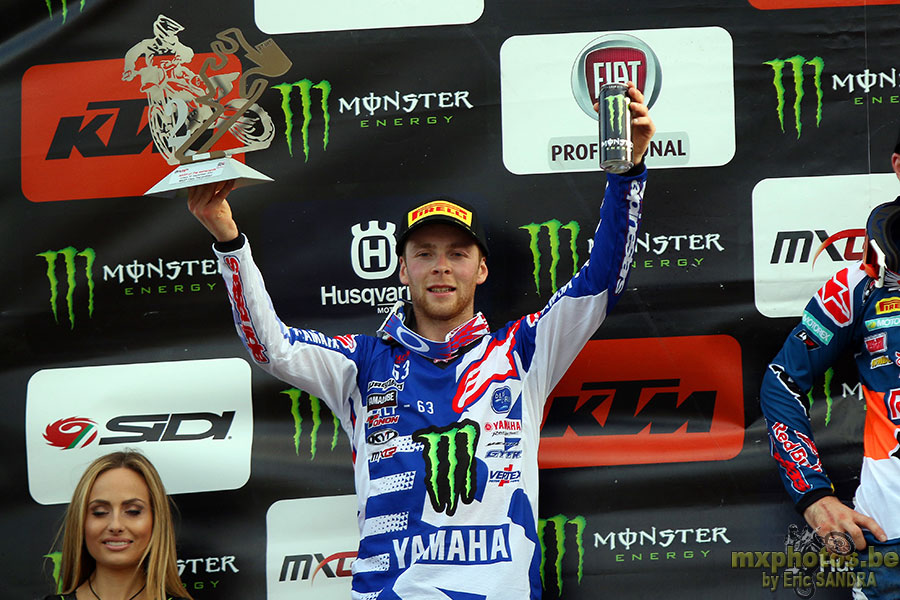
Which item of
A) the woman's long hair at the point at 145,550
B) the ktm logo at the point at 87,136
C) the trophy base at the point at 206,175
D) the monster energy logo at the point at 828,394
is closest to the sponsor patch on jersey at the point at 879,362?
the monster energy logo at the point at 828,394

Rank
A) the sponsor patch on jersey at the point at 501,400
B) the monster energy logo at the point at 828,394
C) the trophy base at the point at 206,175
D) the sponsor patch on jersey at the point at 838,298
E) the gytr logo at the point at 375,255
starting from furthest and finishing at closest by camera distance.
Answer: the gytr logo at the point at 375,255
the monster energy logo at the point at 828,394
the sponsor patch on jersey at the point at 838,298
the sponsor patch on jersey at the point at 501,400
the trophy base at the point at 206,175

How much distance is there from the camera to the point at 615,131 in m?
2.35

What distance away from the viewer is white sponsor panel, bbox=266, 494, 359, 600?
9.83 ft

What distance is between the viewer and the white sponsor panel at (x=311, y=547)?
2996 mm

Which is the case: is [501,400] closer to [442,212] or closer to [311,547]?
[442,212]

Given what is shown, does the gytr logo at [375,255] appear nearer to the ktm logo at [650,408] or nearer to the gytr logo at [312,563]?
the ktm logo at [650,408]

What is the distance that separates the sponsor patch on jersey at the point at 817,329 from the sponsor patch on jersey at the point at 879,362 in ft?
0.39

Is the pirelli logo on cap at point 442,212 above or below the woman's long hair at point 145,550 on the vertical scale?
above

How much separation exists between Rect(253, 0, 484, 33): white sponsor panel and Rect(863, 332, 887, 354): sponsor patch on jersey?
57.6 inches

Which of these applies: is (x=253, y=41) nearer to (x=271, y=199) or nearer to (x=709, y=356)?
(x=271, y=199)

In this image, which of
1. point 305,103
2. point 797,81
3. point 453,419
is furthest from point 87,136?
point 797,81

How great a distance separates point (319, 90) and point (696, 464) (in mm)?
1585

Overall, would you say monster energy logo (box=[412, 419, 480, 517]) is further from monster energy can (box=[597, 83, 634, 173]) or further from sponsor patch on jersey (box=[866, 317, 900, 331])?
sponsor patch on jersey (box=[866, 317, 900, 331])

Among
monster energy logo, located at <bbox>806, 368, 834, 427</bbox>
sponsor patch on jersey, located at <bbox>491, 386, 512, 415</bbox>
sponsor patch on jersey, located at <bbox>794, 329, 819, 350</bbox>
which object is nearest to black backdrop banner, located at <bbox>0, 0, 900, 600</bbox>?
monster energy logo, located at <bbox>806, 368, 834, 427</bbox>
